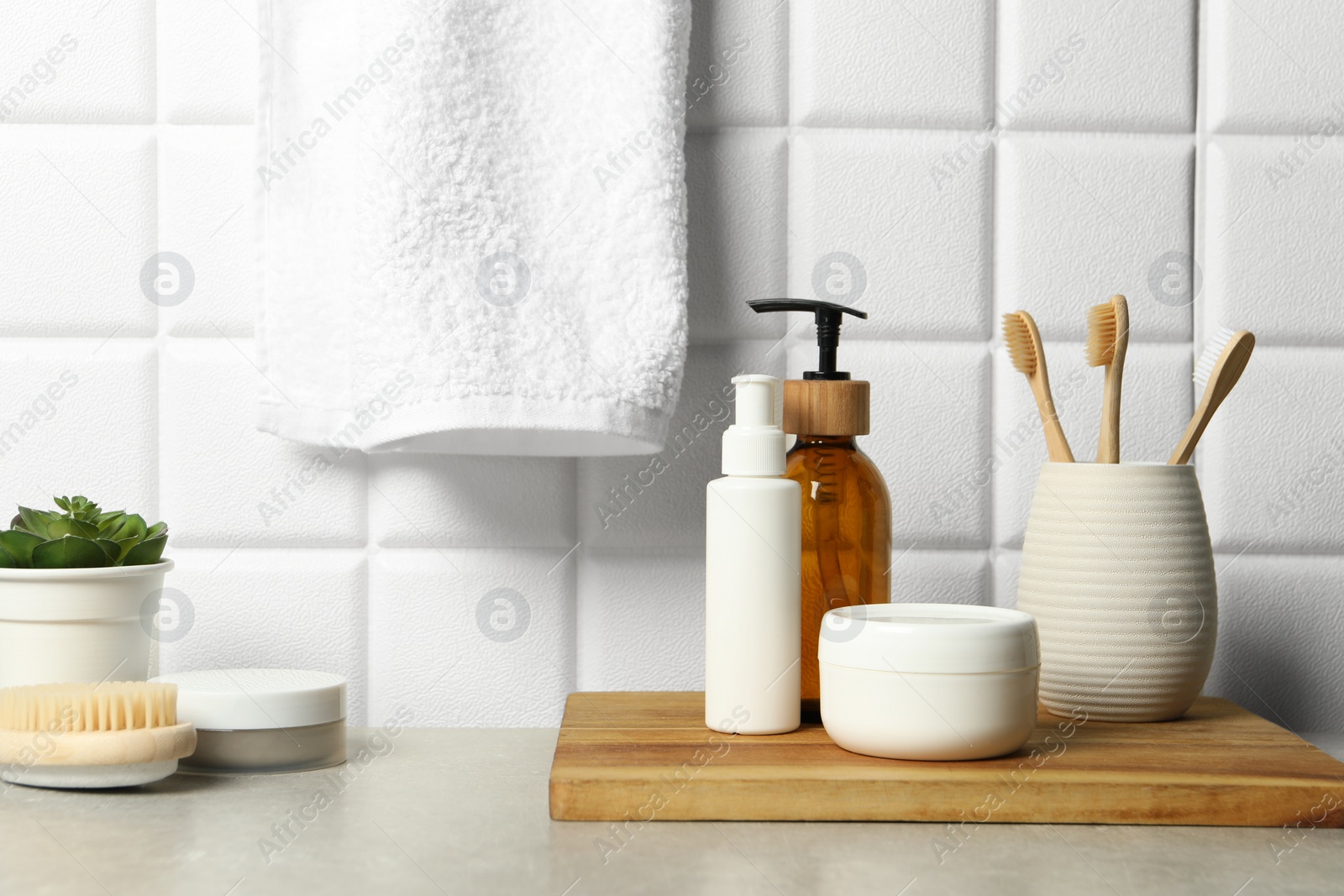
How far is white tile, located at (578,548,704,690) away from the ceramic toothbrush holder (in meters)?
0.24

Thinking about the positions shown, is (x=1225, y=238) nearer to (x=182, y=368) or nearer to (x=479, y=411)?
(x=479, y=411)

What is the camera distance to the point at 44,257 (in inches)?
29.3

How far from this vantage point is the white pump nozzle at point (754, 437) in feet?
1.97

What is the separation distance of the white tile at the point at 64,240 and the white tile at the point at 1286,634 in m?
0.77

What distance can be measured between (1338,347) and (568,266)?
1.76 feet

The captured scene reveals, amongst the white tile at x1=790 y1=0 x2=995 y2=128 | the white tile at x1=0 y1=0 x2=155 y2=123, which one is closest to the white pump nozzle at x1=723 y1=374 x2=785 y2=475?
the white tile at x1=790 y1=0 x2=995 y2=128

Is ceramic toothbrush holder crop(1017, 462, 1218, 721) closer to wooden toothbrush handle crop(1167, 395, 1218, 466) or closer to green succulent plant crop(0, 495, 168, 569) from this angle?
wooden toothbrush handle crop(1167, 395, 1218, 466)

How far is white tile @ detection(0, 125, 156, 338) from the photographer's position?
2.43 feet

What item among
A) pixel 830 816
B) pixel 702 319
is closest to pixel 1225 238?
pixel 702 319

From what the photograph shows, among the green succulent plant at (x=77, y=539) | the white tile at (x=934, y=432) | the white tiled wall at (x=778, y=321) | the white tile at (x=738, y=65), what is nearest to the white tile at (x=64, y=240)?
the white tiled wall at (x=778, y=321)

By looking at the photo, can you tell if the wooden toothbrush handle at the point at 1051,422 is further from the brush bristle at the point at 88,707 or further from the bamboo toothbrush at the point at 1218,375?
the brush bristle at the point at 88,707

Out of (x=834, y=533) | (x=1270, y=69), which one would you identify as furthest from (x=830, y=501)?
(x=1270, y=69)

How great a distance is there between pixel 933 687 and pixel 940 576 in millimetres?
234

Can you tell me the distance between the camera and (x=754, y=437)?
600 mm
